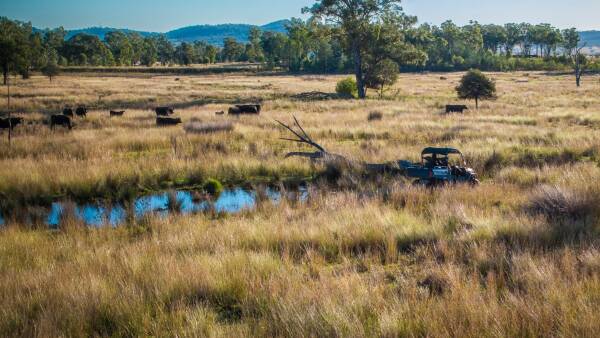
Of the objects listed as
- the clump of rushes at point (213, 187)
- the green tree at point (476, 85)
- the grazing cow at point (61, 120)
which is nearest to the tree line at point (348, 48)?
the green tree at point (476, 85)

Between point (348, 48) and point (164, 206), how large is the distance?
3824 cm

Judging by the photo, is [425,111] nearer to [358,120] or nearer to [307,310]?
[358,120]

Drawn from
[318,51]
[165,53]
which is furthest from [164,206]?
[165,53]

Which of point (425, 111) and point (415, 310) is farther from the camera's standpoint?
point (425, 111)

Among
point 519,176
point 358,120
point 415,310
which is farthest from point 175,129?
point 415,310

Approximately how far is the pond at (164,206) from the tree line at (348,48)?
34.4m

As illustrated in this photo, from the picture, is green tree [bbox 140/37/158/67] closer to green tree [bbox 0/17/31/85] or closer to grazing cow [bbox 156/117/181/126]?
green tree [bbox 0/17/31/85]

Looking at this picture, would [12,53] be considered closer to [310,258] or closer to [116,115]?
[116,115]

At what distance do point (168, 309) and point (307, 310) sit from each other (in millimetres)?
1516

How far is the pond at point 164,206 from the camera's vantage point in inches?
379

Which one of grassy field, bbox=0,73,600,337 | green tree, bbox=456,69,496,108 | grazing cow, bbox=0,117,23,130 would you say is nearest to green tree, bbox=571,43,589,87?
green tree, bbox=456,69,496,108

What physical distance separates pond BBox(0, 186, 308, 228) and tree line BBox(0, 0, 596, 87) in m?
34.4

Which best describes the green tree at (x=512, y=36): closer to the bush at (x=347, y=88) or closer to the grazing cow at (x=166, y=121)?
the bush at (x=347, y=88)

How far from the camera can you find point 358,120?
2541 cm
